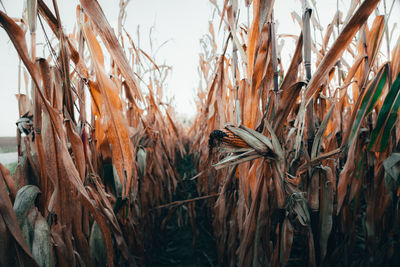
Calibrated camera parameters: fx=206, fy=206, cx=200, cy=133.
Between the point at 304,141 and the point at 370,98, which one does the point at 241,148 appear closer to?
the point at 304,141

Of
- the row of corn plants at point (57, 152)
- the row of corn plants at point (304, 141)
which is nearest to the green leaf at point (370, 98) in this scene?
the row of corn plants at point (304, 141)

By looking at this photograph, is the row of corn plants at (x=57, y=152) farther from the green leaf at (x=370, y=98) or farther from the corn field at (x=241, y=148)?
the green leaf at (x=370, y=98)

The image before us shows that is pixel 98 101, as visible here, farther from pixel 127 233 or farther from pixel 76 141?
pixel 127 233

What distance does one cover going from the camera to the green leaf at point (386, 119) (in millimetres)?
407

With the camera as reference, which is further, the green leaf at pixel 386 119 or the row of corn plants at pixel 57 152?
the green leaf at pixel 386 119

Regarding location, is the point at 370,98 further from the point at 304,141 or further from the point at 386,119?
the point at 304,141

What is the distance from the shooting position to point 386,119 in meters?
0.43

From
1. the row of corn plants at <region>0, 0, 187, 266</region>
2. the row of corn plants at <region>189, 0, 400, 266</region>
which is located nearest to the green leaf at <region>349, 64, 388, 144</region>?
the row of corn plants at <region>189, 0, 400, 266</region>

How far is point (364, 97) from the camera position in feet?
1.46

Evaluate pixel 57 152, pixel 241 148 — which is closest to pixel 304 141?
pixel 241 148

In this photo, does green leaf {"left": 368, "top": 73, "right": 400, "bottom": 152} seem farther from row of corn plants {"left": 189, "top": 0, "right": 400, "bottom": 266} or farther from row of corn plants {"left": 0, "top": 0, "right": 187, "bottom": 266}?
row of corn plants {"left": 0, "top": 0, "right": 187, "bottom": 266}

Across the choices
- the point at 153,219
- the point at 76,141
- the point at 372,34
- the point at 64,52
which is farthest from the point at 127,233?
the point at 372,34

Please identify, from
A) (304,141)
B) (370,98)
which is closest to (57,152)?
(304,141)

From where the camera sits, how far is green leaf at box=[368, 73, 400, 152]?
0.41 metres
